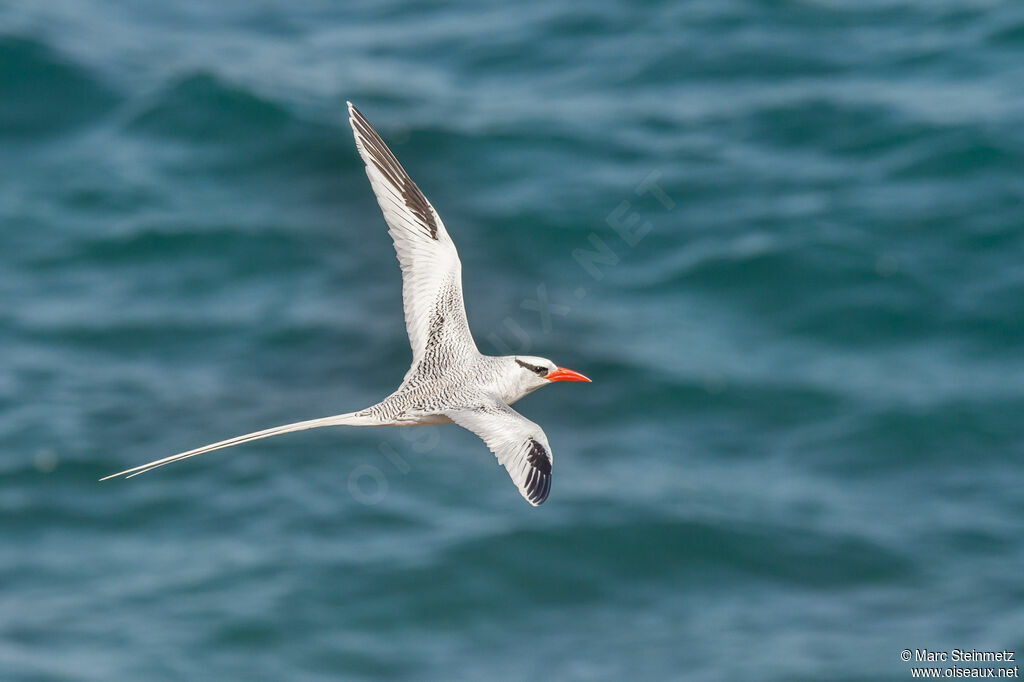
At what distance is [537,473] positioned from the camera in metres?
12.0

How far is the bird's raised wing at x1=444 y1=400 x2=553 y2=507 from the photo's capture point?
11.8m

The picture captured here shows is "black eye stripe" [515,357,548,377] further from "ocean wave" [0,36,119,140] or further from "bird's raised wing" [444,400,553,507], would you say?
"ocean wave" [0,36,119,140]

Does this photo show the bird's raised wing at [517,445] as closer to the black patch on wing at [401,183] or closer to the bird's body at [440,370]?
the bird's body at [440,370]

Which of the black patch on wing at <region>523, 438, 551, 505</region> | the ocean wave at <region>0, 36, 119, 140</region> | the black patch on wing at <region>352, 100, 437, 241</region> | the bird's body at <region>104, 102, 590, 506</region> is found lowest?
the black patch on wing at <region>523, 438, 551, 505</region>

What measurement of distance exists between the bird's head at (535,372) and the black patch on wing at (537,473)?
68.3 inches

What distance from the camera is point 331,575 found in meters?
30.4

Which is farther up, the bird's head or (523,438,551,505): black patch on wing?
the bird's head

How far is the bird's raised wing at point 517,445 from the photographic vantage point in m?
11.8

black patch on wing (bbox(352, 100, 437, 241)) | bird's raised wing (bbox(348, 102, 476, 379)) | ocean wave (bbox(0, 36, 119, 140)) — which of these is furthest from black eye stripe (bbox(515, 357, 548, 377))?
ocean wave (bbox(0, 36, 119, 140))

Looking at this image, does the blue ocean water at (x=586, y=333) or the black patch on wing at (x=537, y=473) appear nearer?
the black patch on wing at (x=537, y=473)

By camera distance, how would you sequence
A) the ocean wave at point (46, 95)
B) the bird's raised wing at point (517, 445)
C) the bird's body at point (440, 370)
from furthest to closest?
the ocean wave at point (46, 95) < the bird's body at point (440, 370) < the bird's raised wing at point (517, 445)

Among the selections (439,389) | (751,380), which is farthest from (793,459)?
(439,389)

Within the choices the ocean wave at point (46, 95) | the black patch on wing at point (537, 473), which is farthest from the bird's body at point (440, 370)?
the ocean wave at point (46, 95)

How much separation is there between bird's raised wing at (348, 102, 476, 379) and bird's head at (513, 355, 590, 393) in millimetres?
654
